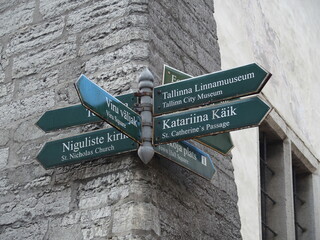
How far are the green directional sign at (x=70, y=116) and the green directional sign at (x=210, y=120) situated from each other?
0.74 ft

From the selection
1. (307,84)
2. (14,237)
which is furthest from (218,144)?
(307,84)

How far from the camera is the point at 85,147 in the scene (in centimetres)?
472

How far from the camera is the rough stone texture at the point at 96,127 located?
182 inches

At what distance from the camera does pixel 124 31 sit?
5145 mm

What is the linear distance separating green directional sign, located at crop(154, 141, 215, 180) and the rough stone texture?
0.10m

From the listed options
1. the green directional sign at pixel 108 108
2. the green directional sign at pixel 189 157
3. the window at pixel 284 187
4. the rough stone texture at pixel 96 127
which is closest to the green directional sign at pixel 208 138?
the green directional sign at pixel 189 157

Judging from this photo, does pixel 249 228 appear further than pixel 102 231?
Yes

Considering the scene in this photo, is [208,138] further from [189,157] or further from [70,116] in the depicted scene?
[70,116]

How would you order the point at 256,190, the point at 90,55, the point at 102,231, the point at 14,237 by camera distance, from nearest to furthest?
the point at 102,231 → the point at 14,237 → the point at 90,55 → the point at 256,190

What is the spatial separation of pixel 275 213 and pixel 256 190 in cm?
81

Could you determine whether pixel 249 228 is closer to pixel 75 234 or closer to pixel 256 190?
pixel 256 190

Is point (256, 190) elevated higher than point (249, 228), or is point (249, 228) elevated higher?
point (256, 190)

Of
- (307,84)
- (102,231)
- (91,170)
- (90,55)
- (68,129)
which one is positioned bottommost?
(102,231)

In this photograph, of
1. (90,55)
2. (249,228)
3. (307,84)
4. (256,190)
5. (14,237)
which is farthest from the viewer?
(307,84)
